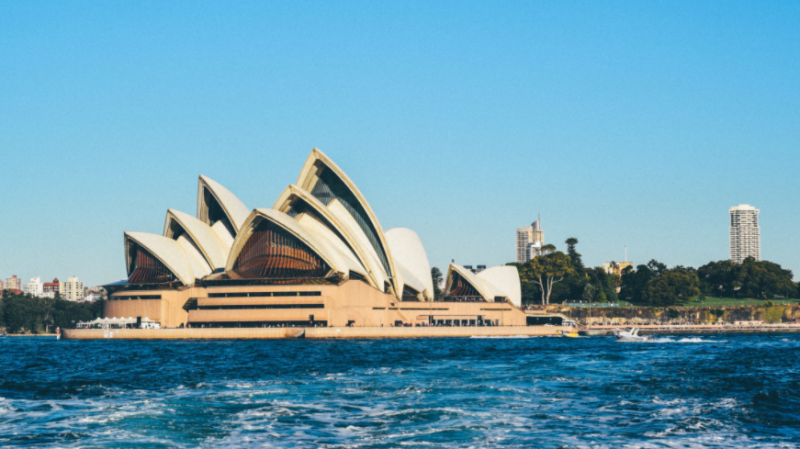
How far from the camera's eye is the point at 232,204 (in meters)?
103

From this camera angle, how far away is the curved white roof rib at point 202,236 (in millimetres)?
99875

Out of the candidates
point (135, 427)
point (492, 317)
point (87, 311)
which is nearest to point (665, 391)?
point (135, 427)

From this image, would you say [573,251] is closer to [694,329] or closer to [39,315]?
[694,329]

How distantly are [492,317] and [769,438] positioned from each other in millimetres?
81362

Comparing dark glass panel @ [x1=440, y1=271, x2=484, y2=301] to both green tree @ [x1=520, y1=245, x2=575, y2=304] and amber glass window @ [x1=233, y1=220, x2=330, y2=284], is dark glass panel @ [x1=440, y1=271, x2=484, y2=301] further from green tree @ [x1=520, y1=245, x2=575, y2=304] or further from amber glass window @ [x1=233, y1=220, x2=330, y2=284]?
green tree @ [x1=520, y1=245, x2=575, y2=304]

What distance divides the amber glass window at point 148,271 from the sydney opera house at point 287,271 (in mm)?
126

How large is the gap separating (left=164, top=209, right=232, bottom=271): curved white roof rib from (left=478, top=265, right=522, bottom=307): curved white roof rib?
3267 centimetres

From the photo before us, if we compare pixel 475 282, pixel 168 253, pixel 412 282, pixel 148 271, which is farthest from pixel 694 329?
pixel 148 271

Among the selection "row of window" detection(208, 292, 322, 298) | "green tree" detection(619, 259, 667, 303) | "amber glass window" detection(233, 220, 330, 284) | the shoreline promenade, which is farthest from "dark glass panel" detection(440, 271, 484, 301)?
"green tree" detection(619, 259, 667, 303)

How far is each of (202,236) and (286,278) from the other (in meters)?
13.9

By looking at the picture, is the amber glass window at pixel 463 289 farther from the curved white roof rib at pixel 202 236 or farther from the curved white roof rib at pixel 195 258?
the curved white roof rib at pixel 195 258

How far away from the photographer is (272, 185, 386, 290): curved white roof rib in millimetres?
94625

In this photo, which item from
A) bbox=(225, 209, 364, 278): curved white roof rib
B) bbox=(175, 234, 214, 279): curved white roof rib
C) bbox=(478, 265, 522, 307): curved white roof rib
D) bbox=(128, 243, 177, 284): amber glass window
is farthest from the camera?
bbox=(478, 265, 522, 307): curved white roof rib

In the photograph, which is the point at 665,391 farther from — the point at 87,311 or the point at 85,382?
the point at 87,311
